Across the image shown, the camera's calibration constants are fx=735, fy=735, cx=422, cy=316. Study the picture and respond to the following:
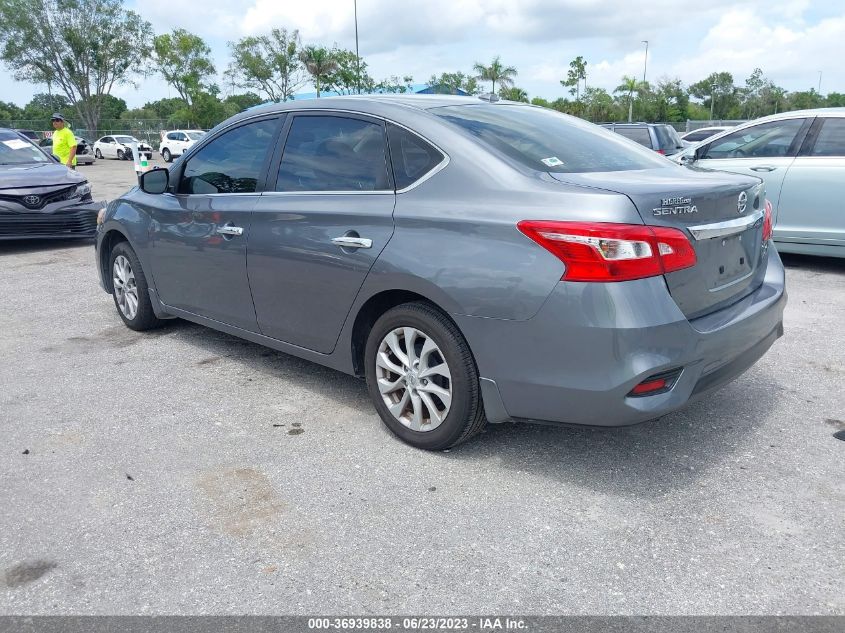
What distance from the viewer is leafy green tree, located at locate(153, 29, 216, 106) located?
57.3 metres

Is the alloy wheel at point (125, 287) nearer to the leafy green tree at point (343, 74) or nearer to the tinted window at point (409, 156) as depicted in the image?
the tinted window at point (409, 156)

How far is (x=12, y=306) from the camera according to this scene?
665 cm

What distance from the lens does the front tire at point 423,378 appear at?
3215mm

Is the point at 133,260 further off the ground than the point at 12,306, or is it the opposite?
the point at 133,260

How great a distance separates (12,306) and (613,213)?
19.3 feet

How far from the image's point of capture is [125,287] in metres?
5.55

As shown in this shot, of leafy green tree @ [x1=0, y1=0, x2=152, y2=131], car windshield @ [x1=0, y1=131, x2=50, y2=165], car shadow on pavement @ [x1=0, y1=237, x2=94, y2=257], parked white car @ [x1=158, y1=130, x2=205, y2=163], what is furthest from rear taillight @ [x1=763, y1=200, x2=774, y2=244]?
leafy green tree @ [x1=0, y1=0, x2=152, y2=131]

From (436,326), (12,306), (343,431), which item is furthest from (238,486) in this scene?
(12,306)

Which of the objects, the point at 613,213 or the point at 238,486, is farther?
the point at 238,486

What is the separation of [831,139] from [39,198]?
30.2 feet

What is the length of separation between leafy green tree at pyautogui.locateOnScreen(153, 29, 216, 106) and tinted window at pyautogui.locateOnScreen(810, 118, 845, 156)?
5774 centimetres

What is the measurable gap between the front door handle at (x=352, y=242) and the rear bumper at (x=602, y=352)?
2.09 ft

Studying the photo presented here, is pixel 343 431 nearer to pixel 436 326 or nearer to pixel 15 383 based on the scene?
pixel 436 326

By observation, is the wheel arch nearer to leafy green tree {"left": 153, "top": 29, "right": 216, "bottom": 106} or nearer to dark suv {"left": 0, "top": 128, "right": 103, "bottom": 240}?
dark suv {"left": 0, "top": 128, "right": 103, "bottom": 240}
